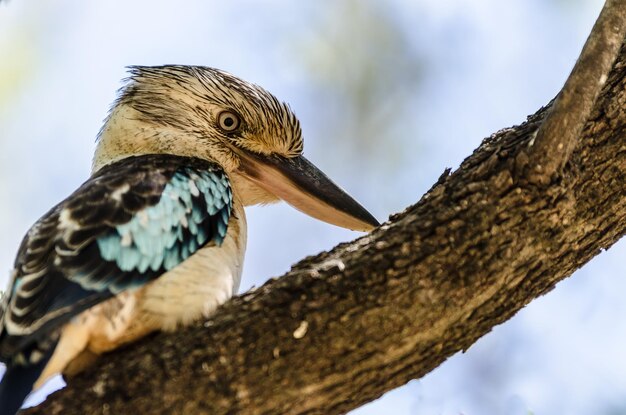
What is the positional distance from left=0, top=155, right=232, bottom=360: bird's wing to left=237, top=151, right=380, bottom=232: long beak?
0.64 meters

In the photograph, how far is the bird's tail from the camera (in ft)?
8.27

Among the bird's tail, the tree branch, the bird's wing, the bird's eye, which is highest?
the bird's eye

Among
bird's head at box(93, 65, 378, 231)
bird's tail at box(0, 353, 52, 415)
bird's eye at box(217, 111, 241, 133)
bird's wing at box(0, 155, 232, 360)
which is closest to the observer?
bird's tail at box(0, 353, 52, 415)

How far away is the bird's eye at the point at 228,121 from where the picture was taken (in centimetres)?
420

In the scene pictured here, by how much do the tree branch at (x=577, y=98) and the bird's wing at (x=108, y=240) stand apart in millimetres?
1175

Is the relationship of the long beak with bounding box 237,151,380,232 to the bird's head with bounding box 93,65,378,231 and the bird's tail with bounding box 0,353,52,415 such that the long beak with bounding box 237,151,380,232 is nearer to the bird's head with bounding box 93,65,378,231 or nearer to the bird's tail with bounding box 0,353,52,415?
the bird's head with bounding box 93,65,378,231

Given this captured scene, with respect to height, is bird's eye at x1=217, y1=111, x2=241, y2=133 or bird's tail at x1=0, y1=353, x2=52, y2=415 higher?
bird's eye at x1=217, y1=111, x2=241, y2=133

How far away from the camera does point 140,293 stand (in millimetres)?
2959

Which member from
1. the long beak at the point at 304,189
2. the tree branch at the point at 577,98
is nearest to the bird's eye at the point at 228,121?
the long beak at the point at 304,189

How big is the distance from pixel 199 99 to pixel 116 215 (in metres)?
1.36

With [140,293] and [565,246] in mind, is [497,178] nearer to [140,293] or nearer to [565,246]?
[565,246]

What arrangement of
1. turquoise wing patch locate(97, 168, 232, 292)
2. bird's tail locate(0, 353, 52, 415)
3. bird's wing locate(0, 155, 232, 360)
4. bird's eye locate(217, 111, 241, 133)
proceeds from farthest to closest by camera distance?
bird's eye locate(217, 111, 241, 133), turquoise wing patch locate(97, 168, 232, 292), bird's wing locate(0, 155, 232, 360), bird's tail locate(0, 353, 52, 415)

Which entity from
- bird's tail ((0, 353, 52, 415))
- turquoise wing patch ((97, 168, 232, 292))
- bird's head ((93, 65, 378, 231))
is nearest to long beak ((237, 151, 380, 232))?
bird's head ((93, 65, 378, 231))

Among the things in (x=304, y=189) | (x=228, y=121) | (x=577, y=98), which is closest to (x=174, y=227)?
(x=304, y=189)
